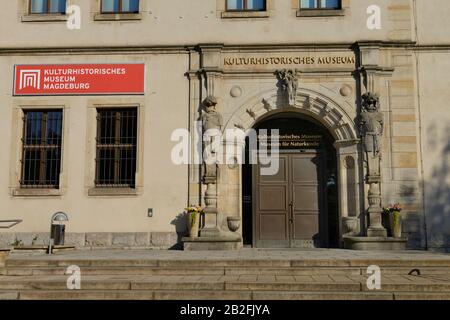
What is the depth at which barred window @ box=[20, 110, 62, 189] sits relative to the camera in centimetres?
1444

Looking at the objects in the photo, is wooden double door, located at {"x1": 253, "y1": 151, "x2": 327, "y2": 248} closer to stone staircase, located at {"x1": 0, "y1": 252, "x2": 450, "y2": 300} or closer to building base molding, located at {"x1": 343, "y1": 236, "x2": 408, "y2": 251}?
building base molding, located at {"x1": 343, "y1": 236, "x2": 408, "y2": 251}

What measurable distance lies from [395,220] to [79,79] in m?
9.20

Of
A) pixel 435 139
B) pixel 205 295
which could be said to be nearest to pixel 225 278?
pixel 205 295

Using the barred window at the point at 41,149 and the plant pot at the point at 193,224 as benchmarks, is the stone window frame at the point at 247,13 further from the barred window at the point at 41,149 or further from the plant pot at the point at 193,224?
the plant pot at the point at 193,224

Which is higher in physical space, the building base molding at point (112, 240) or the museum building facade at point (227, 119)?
the museum building facade at point (227, 119)

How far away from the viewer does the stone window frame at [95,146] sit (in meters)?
14.0

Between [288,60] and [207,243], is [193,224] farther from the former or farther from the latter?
[288,60]

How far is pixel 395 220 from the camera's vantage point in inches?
516

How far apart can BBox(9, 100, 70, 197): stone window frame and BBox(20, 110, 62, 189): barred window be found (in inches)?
6.0

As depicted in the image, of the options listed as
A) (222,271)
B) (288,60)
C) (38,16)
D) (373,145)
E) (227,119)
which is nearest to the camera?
(222,271)

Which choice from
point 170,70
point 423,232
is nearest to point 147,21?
point 170,70

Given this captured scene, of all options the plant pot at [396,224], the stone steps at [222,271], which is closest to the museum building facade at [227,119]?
the plant pot at [396,224]

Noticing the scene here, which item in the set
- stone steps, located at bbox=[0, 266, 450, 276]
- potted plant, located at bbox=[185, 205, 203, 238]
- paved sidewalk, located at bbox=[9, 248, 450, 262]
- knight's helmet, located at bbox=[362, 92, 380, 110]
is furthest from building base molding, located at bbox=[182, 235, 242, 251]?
knight's helmet, located at bbox=[362, 92, 380, 110]

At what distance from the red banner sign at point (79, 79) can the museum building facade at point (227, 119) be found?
0.04 meters
